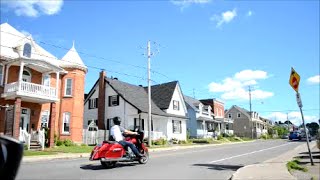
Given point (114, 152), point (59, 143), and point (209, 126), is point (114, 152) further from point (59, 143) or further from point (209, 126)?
point (209, 126)

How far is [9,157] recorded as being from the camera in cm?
196

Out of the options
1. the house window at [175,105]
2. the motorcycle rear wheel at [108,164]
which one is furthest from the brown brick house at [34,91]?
the house window at [175,105]

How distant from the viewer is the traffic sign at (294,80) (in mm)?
14602

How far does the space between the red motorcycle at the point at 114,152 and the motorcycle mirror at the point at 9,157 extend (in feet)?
34.1

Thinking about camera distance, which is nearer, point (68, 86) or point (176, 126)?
point (68, 86)

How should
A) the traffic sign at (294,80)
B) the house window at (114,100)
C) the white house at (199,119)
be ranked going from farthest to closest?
the white house at (199,119), the house window at (114,100), the traffic sign at (294,80)

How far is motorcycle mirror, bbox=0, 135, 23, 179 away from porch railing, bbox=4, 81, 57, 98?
2651 cm

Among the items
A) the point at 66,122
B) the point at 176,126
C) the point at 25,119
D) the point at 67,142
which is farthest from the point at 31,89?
the point at 176,126

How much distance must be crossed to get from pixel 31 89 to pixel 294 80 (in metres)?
20.9

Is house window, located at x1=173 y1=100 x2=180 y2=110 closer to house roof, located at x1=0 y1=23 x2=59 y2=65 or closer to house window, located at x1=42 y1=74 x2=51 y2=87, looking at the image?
house window, located at x1=42 y1=74 x2=51 y2=87

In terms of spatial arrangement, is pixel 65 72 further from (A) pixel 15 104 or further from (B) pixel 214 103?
(B) pixel 214 103

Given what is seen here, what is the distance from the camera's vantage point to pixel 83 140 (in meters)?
35.6

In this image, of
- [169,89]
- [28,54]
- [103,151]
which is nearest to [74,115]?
[28,54]

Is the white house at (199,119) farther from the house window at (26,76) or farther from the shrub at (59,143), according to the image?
the house window at (26,76)
